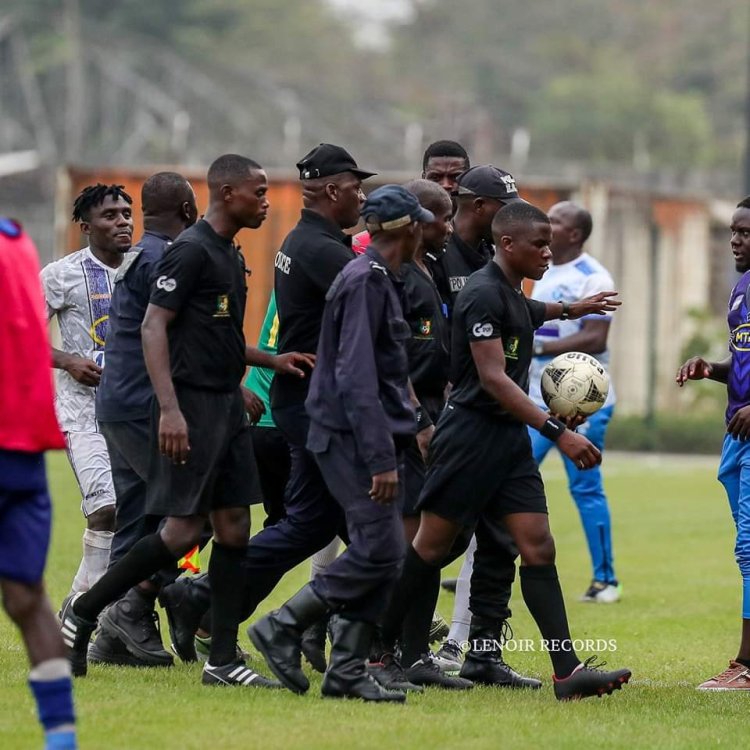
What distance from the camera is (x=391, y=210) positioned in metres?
7.92

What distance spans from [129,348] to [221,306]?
99 cm

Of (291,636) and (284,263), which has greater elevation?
(284,263)

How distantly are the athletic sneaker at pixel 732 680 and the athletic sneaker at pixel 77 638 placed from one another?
3.00m

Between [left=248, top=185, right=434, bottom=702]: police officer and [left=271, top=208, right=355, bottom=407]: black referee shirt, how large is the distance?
1.56 ft

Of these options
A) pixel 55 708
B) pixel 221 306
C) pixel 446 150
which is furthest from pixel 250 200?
pixel 55 708

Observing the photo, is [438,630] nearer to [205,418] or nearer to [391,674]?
[391,674]

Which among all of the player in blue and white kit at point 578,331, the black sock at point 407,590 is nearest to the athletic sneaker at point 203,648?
the black sock at point 407,590

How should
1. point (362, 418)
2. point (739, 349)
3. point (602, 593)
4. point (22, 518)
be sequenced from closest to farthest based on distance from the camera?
1. point (22, 518)
2. point (362, 418)
3. point (739, 349)
4. point (602, 593)

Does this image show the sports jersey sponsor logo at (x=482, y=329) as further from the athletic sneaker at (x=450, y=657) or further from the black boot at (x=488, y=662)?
the athletic sneaker at (x=450, y=657)

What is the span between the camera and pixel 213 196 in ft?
27.4

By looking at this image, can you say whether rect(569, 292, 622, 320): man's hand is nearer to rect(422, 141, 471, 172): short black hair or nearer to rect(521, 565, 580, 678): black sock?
rect(422, 141, 471, 172): short black hair

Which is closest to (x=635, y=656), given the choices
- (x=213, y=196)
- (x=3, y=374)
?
(x=213, y=196)

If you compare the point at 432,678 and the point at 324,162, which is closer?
the point at 324,162

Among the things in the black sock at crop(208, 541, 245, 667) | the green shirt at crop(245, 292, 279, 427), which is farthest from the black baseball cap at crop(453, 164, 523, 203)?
the black sock at crop(208, 541, 245, 667)
